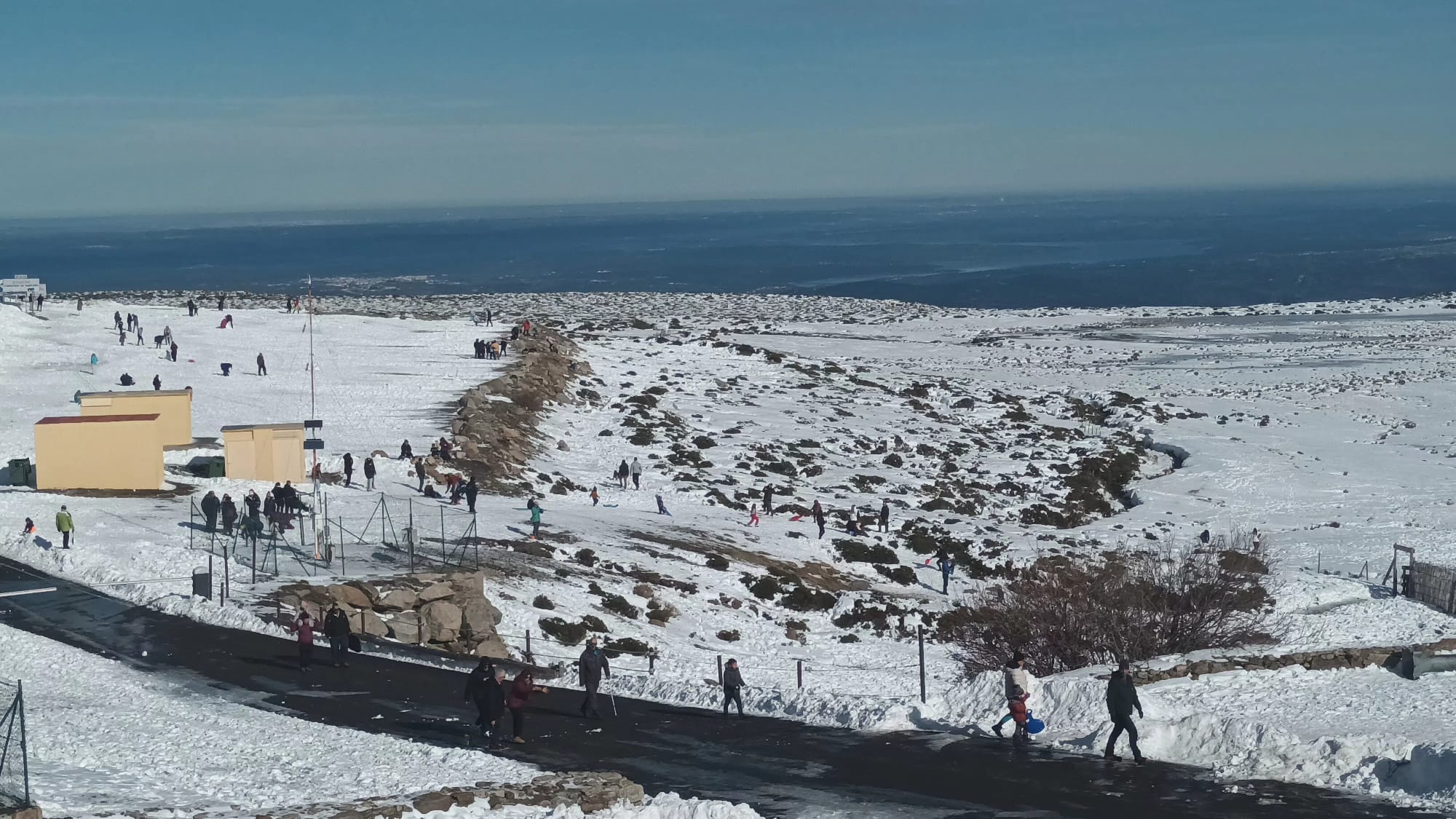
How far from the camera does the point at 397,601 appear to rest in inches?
945

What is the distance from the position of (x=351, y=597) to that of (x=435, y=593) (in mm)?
1463

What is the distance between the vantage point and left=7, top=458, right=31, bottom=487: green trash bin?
107 feet

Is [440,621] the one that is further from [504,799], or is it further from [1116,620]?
[1116,620]

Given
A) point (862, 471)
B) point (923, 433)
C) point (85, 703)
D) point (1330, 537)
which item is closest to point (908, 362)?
point (923, 433)

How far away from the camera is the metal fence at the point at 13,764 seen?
1268 centimetres

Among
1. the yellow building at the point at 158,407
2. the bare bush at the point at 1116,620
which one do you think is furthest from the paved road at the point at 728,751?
the yellow building at the point at 158,407

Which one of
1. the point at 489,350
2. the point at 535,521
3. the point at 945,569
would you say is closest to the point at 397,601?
the point at 535,521

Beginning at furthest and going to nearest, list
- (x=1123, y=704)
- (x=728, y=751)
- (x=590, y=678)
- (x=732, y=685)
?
(x=732, y=685) → (x=590, y=678) → (x=728, y=751) → (x=1123, y=704)

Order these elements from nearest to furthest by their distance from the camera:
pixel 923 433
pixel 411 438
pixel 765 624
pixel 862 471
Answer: pixel 765 624, pixel 411 438, pixel 862 471, pixel 923 433

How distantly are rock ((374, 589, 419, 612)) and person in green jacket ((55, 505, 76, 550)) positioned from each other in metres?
7.54

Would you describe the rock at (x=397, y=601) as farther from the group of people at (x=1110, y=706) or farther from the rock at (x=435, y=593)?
the group of people at (x=1110, y=706)

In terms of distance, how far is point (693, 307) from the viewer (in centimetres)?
12569

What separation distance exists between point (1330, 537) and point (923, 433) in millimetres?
20603

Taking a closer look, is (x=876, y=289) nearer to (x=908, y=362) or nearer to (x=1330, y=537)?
(x=908, y=362)
